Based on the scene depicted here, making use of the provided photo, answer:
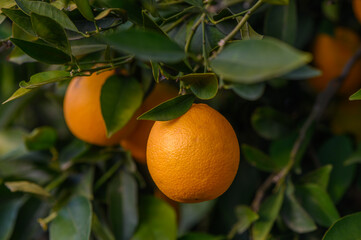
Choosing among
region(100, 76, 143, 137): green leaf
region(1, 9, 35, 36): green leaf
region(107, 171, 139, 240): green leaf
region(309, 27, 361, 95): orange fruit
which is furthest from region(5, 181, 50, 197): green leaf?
region(309, 27, 361, 95): orange fruit

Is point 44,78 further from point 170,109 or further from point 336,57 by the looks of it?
point 336,57

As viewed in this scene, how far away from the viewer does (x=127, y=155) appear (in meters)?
1.04

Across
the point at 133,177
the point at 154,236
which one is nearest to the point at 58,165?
the point at 133,177

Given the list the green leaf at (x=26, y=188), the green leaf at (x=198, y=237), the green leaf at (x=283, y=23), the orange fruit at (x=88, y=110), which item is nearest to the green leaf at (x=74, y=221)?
the green leaf at (x=26, y=188)

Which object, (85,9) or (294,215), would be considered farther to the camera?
(294,215)

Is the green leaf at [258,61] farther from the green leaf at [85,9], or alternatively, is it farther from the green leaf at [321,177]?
the green leaf at [321,177]

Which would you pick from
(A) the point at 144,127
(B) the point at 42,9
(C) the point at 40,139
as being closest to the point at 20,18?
(B) the point at 42,9

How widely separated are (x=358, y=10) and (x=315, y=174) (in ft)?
1.47

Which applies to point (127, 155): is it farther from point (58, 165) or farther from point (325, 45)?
point (325, 45)

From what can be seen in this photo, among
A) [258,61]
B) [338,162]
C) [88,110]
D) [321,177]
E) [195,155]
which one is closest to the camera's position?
[258,61]

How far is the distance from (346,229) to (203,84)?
0.42 m

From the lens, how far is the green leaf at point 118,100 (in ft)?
2.65

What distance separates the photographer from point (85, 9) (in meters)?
0.66

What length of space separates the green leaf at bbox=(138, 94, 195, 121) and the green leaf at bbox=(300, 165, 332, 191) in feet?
1.56
